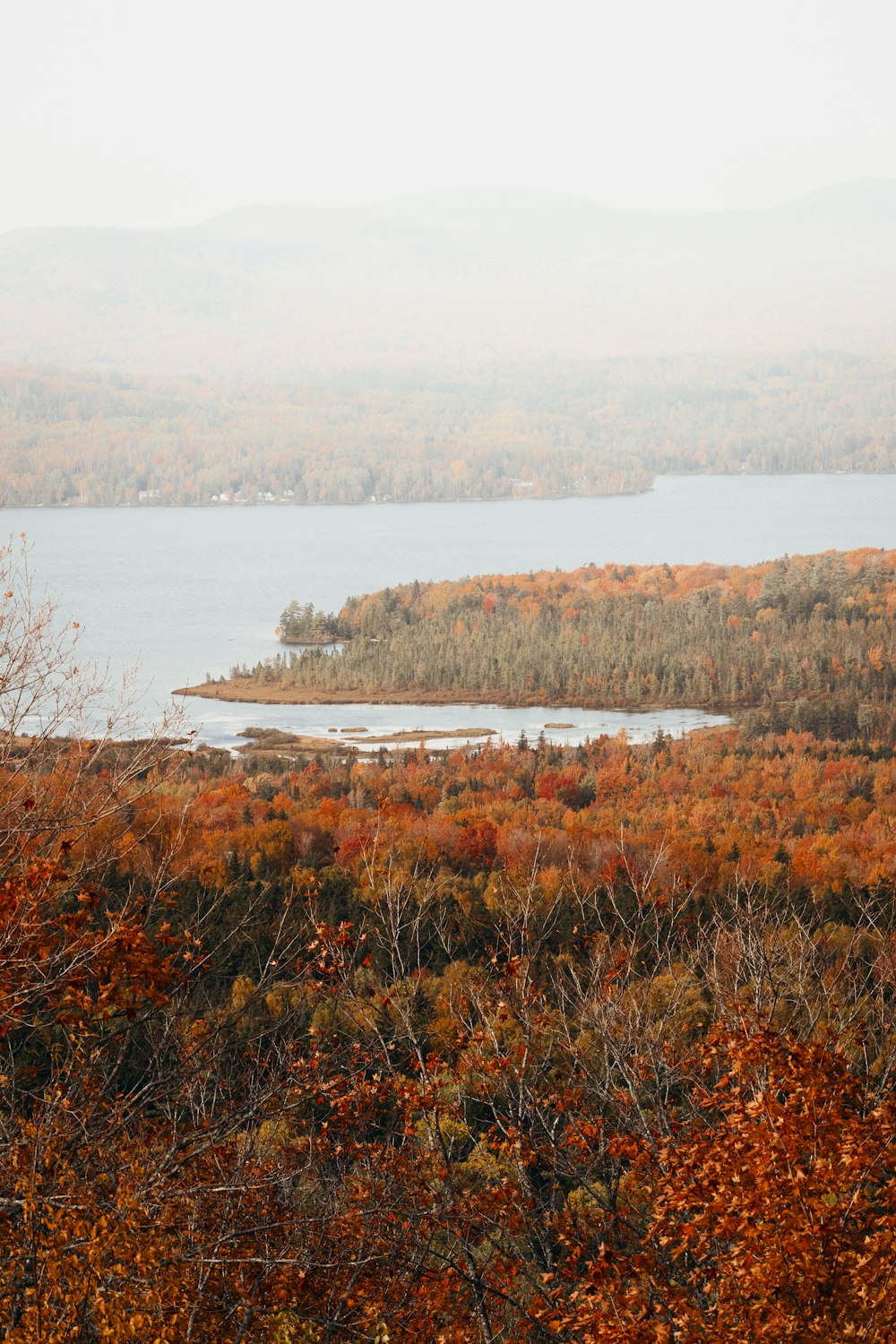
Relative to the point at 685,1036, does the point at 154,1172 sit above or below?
above

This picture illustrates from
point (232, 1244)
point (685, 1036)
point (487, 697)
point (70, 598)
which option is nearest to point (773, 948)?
point (685, 1036)

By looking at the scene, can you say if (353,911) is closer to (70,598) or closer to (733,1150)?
(733,1150)

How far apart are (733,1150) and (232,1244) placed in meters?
5.15

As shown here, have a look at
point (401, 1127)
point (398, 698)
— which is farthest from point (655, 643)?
point (401, 1127)

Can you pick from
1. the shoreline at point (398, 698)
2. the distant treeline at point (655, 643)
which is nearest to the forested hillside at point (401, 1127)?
the distant treeline at point (655, 643)

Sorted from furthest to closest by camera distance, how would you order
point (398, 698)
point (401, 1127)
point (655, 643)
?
1. point (655, 643)
2. point (398, 698)
3. point (401, 1127)

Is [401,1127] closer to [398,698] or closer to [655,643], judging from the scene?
[398,698]

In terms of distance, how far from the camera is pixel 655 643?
374 ft

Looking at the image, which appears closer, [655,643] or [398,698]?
[398,698]

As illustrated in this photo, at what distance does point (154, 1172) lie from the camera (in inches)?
480

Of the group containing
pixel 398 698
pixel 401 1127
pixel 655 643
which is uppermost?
pixel 655 643

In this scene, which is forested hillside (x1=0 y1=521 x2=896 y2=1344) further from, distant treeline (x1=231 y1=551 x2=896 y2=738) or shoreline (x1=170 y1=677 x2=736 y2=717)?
shoreline (x1=170 y1=677 x2=736 y2=717)

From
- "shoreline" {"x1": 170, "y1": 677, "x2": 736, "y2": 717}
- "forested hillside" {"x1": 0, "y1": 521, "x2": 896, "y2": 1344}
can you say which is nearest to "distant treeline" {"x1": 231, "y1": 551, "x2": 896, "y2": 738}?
"shoreline" {"x1": 170, "y1": 677, "x2": 736, "y2": 717}

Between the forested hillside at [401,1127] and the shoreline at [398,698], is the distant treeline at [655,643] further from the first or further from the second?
the forested hillside at [401,1127]
